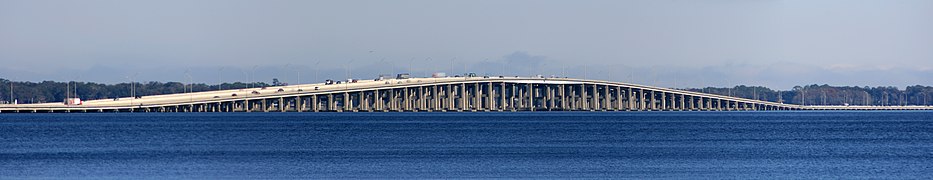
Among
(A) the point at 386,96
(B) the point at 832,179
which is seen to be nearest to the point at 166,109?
(A) the point at 386,96

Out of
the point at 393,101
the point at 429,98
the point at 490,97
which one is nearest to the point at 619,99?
the point at 490,97

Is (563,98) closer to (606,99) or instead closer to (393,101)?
(606,99)

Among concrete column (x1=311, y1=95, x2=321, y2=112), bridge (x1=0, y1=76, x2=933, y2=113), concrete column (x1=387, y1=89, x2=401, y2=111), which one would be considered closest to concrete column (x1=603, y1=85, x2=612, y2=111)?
bridge (x1=0, y1=76, x2=933, y2=113)

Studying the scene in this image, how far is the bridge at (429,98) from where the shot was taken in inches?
5974

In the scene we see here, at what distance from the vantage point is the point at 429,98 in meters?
172

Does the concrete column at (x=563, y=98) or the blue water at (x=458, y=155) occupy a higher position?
the concrete column at (x=563, y=98)

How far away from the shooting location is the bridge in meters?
152

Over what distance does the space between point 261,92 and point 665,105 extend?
5998 cm

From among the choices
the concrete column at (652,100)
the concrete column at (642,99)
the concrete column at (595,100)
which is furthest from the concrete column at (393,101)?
the concrete column at (652,100)

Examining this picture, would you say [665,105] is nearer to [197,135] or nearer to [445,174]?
[197,135]

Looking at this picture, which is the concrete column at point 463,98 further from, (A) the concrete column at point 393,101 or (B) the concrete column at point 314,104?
(B) the concrete column at point 314,104

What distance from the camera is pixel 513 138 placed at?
238ft

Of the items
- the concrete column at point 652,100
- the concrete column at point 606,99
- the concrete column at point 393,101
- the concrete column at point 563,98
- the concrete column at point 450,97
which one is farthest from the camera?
the concrete column at point 652,100

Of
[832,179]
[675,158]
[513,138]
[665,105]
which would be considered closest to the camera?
[832,179]
